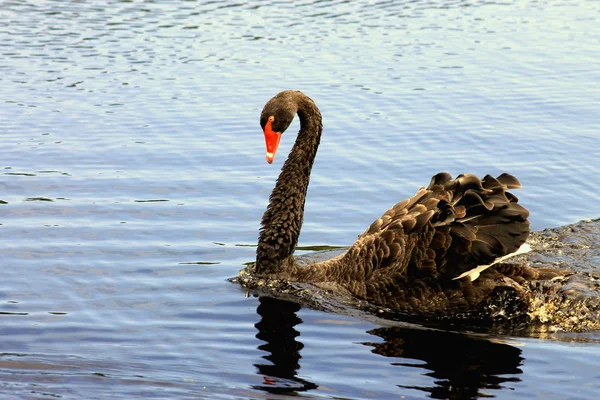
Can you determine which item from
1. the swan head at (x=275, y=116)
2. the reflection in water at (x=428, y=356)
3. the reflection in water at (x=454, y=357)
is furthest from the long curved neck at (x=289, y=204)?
the reflection in water at (x=454, y=357)

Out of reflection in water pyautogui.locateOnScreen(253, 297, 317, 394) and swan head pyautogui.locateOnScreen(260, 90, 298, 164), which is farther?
swan head pyautogui.locateOnScreen(260, 90, 298, 164)

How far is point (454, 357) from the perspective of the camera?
6.28 metres

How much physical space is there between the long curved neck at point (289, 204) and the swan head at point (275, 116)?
141 millimetres

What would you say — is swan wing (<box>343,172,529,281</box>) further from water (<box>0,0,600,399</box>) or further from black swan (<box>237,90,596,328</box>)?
water (<box>0,0,600,399</box>)

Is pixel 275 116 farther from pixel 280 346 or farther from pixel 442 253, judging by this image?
pixel 280 346

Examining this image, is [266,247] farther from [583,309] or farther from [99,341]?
[583,309]

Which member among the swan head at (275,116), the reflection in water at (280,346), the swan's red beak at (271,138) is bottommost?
the reflection in water at (280,346)

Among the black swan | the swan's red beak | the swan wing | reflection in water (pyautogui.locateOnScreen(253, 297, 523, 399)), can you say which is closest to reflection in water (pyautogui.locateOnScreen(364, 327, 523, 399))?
reflection in water (pyautogui.locateOnScreen(253, 297, 523, 399))

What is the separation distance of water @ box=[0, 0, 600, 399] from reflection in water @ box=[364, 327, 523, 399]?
0.02 metres

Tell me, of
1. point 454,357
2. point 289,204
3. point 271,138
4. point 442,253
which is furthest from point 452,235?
point 271,138

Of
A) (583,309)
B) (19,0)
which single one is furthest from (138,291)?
(19,0)

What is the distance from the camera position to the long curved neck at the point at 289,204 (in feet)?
25.3

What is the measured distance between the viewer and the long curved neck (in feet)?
25.3

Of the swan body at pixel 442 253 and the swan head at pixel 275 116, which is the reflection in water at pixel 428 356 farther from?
the swan head at pixel 275 116
